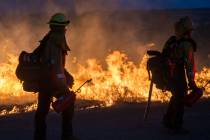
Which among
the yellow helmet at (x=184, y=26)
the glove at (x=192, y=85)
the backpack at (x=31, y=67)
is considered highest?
the yellow helmet at (x=184, y=26)

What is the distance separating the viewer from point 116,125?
10.7 meters

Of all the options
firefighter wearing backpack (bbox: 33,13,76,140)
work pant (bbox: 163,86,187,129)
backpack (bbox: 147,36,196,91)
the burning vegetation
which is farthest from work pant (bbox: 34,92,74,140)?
the burning vegetation

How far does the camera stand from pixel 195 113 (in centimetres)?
1198

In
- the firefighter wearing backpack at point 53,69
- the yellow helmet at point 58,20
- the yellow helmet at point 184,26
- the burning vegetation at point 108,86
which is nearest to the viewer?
the firefighter wearing backpack at point 53,69

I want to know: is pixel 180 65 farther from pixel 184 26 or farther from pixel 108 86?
pixel 108 86

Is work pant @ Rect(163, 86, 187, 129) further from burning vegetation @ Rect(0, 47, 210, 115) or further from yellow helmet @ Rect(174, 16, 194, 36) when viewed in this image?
burning vegetation @ Rect(0, 47, 210, 115)

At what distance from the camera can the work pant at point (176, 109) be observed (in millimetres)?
9641

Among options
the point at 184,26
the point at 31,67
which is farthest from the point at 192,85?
the point at 31,67

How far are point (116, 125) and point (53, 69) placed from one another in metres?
2.82

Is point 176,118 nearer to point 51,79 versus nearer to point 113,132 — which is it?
point 113,132

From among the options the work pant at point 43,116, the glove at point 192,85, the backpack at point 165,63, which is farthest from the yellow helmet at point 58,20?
the glove at point 192,85

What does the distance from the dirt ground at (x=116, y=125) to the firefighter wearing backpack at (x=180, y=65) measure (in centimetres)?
38

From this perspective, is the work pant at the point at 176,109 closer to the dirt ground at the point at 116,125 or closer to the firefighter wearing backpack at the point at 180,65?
the firefighter wearing backpack at the point at 180,65

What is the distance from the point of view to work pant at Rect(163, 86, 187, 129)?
9.64 meters
